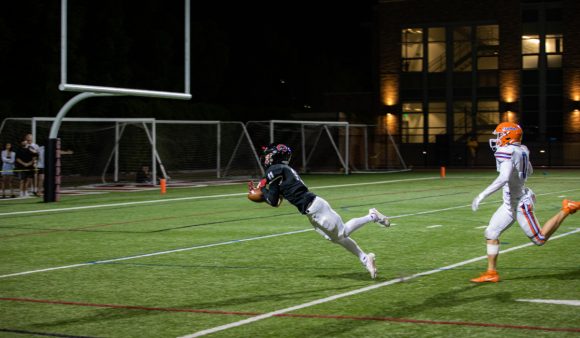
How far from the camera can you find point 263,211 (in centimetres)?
1908

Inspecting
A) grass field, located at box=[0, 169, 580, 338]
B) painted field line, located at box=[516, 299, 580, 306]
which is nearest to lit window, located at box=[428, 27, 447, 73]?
grass field, located at box=[0, 169, 580, 338]

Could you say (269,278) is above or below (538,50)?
below

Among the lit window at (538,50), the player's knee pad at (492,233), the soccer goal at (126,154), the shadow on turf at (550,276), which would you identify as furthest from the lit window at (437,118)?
the player's knee pad at (492,233)

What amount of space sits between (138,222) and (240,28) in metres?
61.2

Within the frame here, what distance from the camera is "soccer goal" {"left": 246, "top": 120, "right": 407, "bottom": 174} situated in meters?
43.4

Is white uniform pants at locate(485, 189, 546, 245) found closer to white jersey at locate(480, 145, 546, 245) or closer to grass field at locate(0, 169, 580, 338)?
white jersey at locate(480, 145, 546, 245)

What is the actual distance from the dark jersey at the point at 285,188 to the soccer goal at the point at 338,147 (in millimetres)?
31687

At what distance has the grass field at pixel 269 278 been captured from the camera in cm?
728

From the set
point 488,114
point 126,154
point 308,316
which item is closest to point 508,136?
point 308,316

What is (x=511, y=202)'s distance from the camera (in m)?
9.44

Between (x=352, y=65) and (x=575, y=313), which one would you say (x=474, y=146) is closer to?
(x=575, y=313)

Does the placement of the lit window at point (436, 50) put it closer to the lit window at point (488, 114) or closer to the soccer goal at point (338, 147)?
the lit window at point (488, 114)

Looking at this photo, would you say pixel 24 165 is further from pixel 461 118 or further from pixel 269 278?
pixel 461 118

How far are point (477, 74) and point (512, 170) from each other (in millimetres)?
42552
